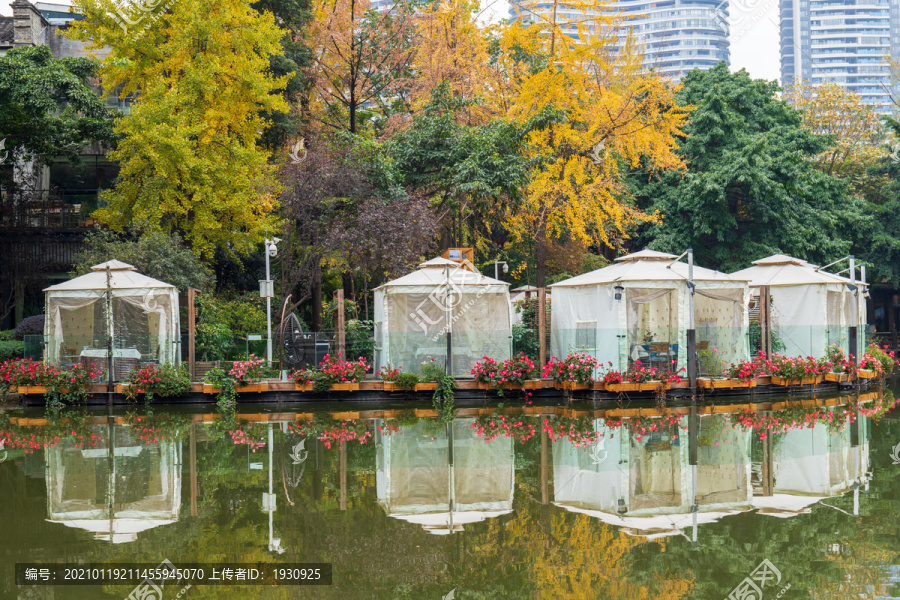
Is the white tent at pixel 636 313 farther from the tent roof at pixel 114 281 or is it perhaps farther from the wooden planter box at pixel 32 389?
the wooden planter box at pixel 32 389

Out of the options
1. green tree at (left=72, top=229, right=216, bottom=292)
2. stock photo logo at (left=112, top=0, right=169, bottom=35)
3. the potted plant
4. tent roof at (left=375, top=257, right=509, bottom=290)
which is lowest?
the potted plant

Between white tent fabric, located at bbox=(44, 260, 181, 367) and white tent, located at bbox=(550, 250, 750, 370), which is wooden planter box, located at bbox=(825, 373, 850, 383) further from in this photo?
white tent fabric, located at bbox=(44, 260, 181, 367)

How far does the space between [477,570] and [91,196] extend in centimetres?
2823

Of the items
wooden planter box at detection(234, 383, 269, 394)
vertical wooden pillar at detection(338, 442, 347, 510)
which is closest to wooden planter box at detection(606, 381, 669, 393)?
vertical wooden pillar at detection(338, 442, 347, 510)

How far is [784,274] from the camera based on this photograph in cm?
2098

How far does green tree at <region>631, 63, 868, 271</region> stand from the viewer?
1113 inches

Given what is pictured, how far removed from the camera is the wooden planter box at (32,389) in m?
18.4

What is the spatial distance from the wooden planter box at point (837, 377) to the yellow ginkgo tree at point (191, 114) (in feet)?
47.7

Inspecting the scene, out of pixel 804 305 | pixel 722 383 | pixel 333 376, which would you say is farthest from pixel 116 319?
pixel 804 305

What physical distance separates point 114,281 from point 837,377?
16587mm

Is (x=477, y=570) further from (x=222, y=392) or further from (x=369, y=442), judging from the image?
(x=222, y=392)

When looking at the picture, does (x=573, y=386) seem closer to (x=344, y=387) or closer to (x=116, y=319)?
(x=344, y=387)

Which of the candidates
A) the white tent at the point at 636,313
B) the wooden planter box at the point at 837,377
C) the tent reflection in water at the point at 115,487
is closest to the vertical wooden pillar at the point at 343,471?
the tent reflection in water at the point at 115,487

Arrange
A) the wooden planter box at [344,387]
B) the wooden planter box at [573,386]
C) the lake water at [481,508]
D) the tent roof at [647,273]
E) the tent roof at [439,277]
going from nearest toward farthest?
the lake water at [481,508] → the wooden planter box at [573,386] → the tent roof at [647,273] → the wooden planter box at [344,387] → the tent roof at [439,277]
